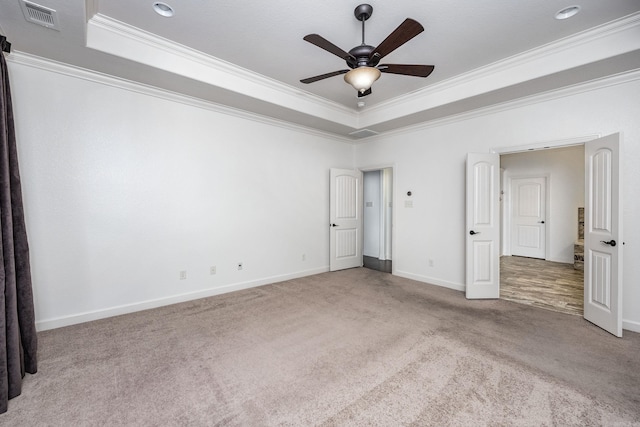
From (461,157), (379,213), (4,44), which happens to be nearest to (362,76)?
(461,157)

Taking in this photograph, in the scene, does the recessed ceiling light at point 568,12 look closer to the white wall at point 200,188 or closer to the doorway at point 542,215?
the white wall at point 200,188

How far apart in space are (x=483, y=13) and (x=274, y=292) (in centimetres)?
427

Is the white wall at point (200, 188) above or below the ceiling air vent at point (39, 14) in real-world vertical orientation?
below

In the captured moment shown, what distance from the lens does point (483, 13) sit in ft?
8.41

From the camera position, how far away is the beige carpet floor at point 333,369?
1.80 meters

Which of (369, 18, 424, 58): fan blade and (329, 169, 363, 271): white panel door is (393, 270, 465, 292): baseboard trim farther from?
(369, 18, 424, 58): fan blade

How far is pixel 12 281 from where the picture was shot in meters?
2.00

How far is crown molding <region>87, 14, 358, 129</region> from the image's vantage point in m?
2.72

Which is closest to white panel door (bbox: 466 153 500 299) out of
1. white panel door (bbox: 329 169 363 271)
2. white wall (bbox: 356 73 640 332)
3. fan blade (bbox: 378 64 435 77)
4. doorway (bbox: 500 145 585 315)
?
white wall (bbox: 356 73 640 332)

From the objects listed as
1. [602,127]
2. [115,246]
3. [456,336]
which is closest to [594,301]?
[456,336]

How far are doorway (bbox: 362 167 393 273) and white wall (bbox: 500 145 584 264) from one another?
12.1 feet

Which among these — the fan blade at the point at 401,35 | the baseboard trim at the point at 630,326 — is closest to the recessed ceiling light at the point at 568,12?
the fan blade at the point at 401,35

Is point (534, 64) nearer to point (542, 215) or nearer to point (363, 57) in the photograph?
point (363, 57)

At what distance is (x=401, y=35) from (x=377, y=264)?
5152mm
